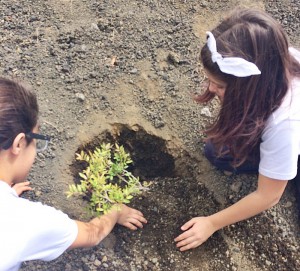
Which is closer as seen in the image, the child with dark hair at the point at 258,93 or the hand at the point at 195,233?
the child with dark hair at the point at 258,93

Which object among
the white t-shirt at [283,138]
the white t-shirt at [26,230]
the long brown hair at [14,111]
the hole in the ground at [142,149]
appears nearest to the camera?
the white t-shirt at [26,230]

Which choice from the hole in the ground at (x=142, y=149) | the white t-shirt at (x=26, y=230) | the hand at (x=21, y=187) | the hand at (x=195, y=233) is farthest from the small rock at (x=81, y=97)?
the white t-shirt at (x=26, y=230)

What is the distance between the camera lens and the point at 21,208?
5.25 ft

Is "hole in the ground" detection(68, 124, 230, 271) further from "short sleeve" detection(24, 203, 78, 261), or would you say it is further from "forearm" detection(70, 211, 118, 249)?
"short sleeve" detection(24, 203, 78, 261)

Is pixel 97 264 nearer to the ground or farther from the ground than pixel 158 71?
nearer to the ground

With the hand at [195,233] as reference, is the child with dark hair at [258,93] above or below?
above

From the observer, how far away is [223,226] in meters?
2.24

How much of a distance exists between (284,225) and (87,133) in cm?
113

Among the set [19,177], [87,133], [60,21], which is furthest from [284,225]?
[60,21]

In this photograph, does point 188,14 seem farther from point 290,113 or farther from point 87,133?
point 290,113

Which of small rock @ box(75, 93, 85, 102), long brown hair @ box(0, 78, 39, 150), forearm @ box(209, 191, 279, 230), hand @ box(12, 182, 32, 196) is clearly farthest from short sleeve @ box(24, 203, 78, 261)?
small rock @ box(75, 93, 85, 102)

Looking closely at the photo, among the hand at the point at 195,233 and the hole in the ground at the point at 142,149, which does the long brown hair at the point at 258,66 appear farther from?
the hole in the ground at the point at 142,149

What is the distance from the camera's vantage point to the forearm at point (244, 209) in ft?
6.86

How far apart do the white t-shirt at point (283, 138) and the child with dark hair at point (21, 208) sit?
830 millimetres
